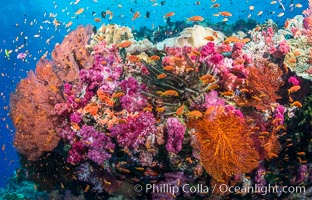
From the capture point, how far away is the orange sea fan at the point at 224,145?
5219mm

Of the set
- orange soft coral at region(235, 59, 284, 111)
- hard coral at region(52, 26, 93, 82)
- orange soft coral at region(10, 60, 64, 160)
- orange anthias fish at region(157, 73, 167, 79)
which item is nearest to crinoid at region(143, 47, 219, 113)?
orange anthias fish at region(157, 73, 167, 79)

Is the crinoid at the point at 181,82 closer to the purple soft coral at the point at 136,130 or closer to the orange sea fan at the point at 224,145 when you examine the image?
the purple soft coral at the point at 136,130

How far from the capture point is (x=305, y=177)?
671 cm

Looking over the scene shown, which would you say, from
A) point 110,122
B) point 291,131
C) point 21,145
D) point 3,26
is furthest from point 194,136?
point 3,26

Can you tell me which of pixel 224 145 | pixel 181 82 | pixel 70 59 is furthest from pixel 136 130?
pixel 70 59

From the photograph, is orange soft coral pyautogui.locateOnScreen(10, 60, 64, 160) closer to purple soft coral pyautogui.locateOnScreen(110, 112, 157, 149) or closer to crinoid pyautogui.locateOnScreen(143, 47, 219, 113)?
purple soft coral pyautogui.locateOnScreen(110, 112, 157, 149)

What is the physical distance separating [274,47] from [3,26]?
A: 41161mm

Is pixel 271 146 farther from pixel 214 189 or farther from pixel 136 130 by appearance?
pixel 136 130

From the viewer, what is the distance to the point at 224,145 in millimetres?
5211

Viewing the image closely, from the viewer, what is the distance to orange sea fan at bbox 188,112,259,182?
5.22 metres

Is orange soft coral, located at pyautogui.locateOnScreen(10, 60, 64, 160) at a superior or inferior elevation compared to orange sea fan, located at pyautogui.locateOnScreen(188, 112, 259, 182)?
superior

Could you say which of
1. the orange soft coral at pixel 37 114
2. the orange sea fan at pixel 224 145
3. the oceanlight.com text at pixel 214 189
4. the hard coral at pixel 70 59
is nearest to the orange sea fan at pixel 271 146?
the orange sea fan at pixel 224 145

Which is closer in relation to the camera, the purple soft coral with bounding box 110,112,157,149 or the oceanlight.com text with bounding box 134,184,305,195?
the purple soft coral with bounding box 110,112,157,149

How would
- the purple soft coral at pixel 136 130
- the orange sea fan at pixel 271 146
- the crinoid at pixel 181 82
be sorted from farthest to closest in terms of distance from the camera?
1. the orange sea fan at pixel 271 146
2. the purple soft coral at pixel 136 130
3. the crinoid at pixel 181 82
